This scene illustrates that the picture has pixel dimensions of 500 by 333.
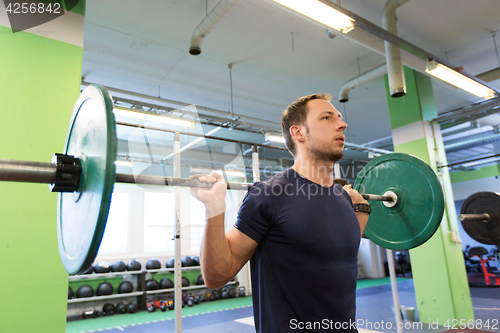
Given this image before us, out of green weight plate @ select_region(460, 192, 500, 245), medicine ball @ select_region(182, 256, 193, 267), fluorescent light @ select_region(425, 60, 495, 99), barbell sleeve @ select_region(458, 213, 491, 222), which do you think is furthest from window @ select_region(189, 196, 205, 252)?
barbell sleeve @ select_region(458, 213, 491, 222)

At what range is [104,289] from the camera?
21.4 ft

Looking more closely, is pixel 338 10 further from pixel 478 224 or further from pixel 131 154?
pixel 131 154

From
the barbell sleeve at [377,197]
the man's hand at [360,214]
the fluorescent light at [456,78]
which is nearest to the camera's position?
the man's hand at [360,214]

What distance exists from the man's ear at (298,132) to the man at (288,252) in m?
0.24

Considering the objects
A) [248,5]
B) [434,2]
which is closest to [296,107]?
[248,5]

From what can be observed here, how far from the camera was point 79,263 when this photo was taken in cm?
82

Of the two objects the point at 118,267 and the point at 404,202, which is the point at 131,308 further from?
the point at 404,202

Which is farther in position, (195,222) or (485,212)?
(195,222)

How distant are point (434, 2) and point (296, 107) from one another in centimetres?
339

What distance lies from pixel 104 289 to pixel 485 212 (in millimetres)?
6513

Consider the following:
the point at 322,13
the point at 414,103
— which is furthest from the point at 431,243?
the point at 322,13

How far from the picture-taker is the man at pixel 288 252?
3.31 ft

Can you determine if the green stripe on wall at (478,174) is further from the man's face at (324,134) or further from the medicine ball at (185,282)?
the man's face at (324,134)

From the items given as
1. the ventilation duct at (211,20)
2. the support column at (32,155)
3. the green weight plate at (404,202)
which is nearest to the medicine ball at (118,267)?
the support column at (32,155)
